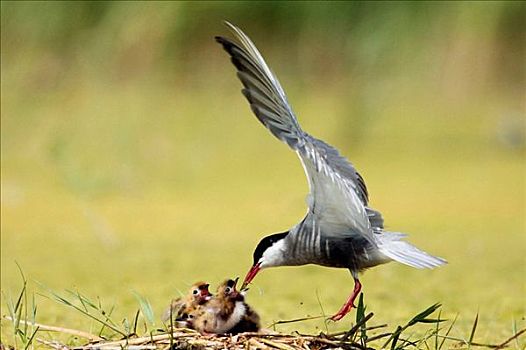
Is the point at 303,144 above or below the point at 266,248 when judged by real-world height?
above

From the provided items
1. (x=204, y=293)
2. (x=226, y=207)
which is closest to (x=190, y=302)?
(x=204, y=293)

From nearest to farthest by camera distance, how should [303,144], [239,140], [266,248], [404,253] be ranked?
[303,144] → [404,253] → [266,248] → [239,140]

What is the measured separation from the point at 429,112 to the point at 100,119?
4.54 feet

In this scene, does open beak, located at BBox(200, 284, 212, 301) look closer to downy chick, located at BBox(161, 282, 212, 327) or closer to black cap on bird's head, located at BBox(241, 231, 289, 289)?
downy chick, located at BBox(161, 282, 212, 327)

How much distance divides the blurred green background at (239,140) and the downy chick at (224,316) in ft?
2.46

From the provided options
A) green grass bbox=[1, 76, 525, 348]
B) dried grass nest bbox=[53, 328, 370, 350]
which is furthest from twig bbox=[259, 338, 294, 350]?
green grass bbox=[1, 76, 525, 348]

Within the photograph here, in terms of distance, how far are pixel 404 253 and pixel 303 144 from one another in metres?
0.26

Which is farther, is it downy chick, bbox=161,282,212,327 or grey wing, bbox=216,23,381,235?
downy chick, bbox=161,282,212,327

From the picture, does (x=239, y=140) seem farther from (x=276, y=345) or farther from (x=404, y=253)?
(x=276, y=345)

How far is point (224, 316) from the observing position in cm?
186

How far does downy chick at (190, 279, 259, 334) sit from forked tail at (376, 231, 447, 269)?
235 mm

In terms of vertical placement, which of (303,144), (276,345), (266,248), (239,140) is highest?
(239,140)

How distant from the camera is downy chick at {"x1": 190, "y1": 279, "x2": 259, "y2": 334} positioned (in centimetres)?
185

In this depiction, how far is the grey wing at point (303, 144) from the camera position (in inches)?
67.2
